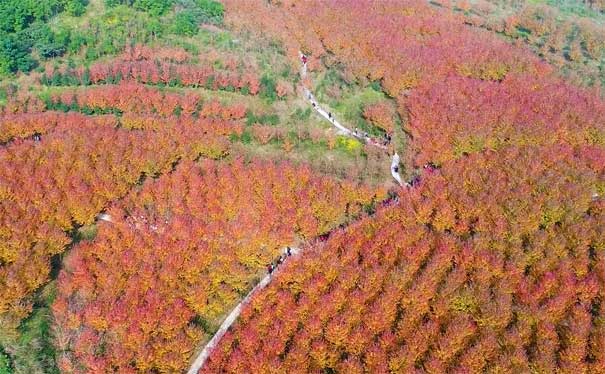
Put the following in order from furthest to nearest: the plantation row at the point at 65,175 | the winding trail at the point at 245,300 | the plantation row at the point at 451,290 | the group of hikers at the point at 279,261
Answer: the group of hikers at the point at 279,261 < the plantation row at the point at 65,175 < the winding trail at the point at 245,300 < the plantation row at the point at 451,290

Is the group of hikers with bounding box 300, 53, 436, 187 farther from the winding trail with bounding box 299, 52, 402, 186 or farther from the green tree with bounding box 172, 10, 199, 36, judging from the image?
the green tree with bounding box 172, 10, 199, 36

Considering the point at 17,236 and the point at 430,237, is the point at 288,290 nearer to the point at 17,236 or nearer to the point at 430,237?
the point at 430,237

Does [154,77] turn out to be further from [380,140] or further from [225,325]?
[225,325]

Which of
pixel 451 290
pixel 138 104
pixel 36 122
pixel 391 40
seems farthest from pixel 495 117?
pixel 36 122

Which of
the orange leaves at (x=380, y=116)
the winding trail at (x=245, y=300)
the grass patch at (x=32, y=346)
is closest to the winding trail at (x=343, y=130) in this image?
the winding trail at (x=245, y=300)

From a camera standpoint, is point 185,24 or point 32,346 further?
point 185,24

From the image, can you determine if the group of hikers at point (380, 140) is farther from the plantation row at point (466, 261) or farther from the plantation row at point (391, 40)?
the plantation row at point (391, 40)
